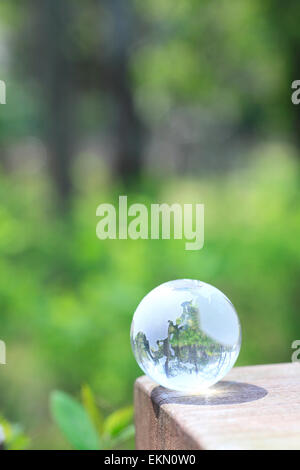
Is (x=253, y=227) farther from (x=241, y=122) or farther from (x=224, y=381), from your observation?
(x=241, y=122)

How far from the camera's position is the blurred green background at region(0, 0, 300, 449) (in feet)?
10.5

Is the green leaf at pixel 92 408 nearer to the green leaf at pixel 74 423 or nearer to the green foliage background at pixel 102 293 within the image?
the green leaf at pixel 74 423

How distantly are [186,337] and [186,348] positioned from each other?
0.05 feet

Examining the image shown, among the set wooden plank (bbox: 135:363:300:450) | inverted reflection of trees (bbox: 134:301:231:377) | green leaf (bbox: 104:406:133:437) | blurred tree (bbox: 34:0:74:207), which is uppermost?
blurred tree (bbox: 34:0:74:207)

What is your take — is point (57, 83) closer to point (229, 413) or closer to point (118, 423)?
point (118, 423)

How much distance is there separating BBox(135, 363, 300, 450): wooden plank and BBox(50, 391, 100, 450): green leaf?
0.10 metres

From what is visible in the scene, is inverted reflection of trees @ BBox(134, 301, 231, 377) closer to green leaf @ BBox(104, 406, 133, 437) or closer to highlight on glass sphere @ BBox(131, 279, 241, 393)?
highlight on glass sphere @ BBox(131, 279, 241, 393)

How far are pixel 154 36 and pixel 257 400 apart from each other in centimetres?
660

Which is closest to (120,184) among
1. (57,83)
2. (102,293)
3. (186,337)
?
(57,83)

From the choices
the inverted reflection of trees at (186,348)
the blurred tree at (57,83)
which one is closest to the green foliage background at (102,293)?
the inverted reflection of trees at (186,348)

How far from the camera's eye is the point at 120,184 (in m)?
6.18

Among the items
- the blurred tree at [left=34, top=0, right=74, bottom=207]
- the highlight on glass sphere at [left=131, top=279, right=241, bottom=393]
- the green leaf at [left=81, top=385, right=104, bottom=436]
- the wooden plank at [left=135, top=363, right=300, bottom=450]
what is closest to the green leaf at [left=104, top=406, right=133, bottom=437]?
the green leaf at [left=81, top=385, right=104, bottom=436]

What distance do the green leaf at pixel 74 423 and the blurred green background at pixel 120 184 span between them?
1739 millimetres
